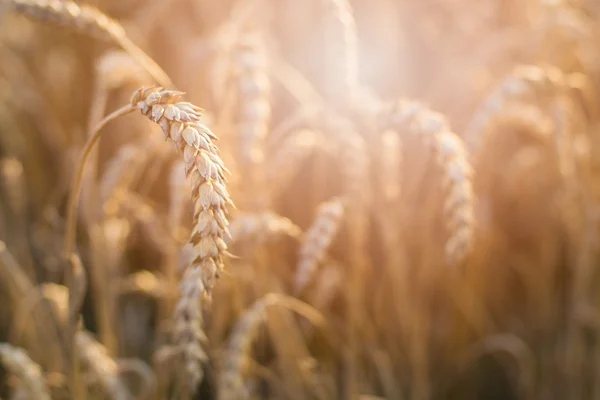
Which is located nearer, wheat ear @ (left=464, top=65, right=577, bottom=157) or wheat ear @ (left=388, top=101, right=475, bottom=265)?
wheat ear @ (left=388, top=101, right=475, bottom=265)

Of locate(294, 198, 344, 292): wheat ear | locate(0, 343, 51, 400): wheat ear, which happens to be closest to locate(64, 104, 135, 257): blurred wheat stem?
locate(0, 343, 51, 400): wheat ear

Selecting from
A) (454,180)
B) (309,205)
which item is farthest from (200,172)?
(309,205)

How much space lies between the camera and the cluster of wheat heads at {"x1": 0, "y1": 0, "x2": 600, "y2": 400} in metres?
0.91

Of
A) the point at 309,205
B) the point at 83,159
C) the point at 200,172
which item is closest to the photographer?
the point at 200,172

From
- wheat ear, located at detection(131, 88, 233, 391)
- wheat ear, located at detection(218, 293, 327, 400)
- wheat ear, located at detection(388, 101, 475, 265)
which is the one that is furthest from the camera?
wheat ear, located at detection(218, 293, 327, 400)

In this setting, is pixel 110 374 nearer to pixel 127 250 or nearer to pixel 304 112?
pixel 304 112

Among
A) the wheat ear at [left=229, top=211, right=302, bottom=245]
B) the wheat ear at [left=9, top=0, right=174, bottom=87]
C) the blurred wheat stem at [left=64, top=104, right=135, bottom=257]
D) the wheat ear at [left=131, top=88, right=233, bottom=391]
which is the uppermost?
the wheat ear at [left=9, top=0, right=174, bottom=87]

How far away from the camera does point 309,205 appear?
168 cm

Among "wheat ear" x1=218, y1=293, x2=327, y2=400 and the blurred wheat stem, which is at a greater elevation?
the blurred wheat stem

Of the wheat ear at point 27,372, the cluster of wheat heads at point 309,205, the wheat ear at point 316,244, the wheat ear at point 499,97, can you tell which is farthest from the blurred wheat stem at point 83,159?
the wheat ear at point 499,97

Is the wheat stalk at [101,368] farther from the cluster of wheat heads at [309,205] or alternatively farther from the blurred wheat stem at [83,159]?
the blurred wheat stem at [83,159]

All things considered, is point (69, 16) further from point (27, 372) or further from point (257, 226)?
point (27, 372)

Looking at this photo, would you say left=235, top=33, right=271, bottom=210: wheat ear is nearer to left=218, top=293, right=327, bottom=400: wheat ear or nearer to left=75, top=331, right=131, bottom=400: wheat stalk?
left=218, top=293, right=327, bottom=400: wheat ear

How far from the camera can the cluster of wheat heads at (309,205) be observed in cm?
91
